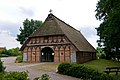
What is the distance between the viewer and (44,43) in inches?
1586

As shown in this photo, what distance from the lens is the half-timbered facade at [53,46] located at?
123 feet

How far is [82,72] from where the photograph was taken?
20.9 metres

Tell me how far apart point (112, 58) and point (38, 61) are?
21.8m

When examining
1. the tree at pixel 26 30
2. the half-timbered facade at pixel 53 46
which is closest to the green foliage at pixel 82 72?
the half-timbered facade at pixel 53 46

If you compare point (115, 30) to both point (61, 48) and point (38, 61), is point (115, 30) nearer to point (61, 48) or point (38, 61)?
point (61, 48)

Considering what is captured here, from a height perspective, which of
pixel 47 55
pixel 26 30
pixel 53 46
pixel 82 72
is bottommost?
pixel 82 72

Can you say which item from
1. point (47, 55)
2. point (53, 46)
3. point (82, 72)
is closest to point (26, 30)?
point (47, 55)

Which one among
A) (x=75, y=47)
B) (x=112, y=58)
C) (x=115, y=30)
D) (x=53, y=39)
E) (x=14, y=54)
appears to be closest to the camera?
(x=115, y=30)

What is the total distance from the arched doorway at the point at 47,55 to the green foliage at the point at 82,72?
1742 cm

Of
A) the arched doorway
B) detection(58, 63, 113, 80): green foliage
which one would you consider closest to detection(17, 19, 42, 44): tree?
the arched doorway

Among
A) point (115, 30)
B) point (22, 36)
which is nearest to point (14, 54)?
point (22, 36)

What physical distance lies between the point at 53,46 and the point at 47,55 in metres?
2.85

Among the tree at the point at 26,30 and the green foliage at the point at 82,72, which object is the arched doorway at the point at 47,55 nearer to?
the green foliage at the point at 82,72

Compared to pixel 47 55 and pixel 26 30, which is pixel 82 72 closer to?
pixel 47 55
